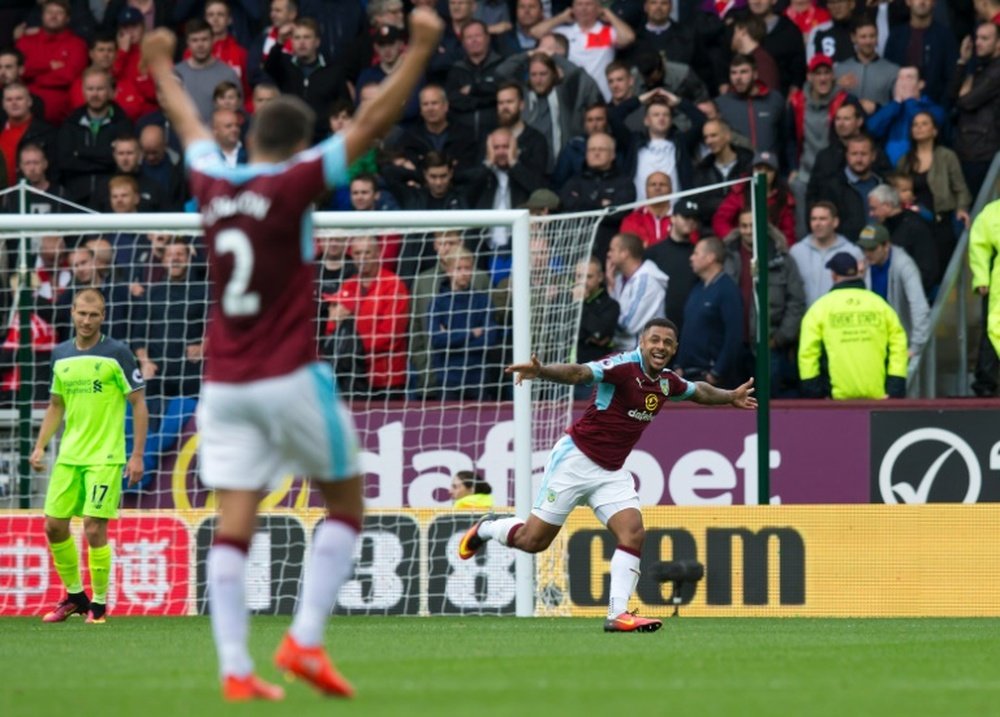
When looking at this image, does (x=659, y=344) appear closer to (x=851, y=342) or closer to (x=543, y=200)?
(x=851, y=342)

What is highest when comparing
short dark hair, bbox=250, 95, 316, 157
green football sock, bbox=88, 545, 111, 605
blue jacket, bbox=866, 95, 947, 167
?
blue jacket, bbox=866, 95, 947, 167

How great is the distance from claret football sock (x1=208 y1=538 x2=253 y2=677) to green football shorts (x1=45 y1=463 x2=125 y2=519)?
22.3ft

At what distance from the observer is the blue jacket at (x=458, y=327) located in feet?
53.6

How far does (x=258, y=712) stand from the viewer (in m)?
6.96

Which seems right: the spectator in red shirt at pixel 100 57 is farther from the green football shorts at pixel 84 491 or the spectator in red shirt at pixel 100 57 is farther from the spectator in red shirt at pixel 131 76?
the green football shorts at pixel 84 491

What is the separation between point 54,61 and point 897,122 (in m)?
8.69

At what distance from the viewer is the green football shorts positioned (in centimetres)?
1400

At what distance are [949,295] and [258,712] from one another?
456 inches

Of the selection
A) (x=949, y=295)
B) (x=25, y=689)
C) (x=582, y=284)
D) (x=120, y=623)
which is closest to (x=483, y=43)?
(x=582, y=284)

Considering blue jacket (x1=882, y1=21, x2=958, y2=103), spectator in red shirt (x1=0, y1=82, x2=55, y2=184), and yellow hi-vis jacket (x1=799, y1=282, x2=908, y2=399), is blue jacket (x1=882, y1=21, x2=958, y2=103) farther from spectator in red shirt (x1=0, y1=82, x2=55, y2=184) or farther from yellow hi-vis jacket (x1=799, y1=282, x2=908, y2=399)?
spectator in red shirt (x1=0, y1=82, x2=55, y2=184)

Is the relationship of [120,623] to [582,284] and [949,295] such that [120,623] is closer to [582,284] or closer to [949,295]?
[582,284]

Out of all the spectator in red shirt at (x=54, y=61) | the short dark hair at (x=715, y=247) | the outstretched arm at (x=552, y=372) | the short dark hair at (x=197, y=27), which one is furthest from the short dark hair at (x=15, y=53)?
the outstretched arm at (x=552, y=372)

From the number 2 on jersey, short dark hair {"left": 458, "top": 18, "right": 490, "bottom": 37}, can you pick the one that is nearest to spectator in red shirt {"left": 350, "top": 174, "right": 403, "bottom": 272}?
short dark hair {"left": 458, "top": 18, "right": 490, "bottom": 37}

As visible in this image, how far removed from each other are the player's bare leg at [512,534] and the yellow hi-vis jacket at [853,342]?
12.0ft
